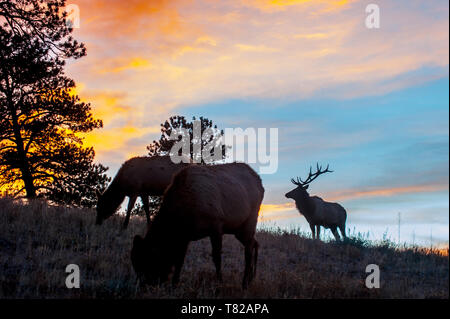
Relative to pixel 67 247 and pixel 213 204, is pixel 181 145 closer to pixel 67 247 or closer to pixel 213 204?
pixel 67 247

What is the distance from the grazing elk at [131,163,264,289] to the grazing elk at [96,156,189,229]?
651cm

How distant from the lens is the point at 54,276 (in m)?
9.58

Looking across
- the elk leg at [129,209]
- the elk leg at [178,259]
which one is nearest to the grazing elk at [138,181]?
the elk leg at [129,209]

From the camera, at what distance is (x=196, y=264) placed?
12.6 m

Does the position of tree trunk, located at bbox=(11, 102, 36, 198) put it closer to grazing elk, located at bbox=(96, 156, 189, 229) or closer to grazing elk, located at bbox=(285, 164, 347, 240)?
grazing elk, located at bbox=(96, 156, 189, 229)

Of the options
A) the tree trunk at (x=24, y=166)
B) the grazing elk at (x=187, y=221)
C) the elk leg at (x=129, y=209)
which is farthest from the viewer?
the tree trunk at (x=24, y=166)

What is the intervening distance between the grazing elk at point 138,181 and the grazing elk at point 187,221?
21.3 feet

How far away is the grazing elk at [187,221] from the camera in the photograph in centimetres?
907

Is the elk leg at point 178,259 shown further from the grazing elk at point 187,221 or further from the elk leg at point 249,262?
the elk leg at point 249,262

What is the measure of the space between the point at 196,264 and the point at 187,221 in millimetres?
3727

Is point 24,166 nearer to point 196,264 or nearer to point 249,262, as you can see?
point 196,264

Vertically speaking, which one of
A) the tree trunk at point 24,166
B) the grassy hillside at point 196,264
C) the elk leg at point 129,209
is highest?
the tree trunk at point 24,166

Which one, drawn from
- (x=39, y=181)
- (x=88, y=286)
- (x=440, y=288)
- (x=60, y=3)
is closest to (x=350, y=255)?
(x=440, y=288)

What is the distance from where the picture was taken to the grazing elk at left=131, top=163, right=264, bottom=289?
29.8 feet
